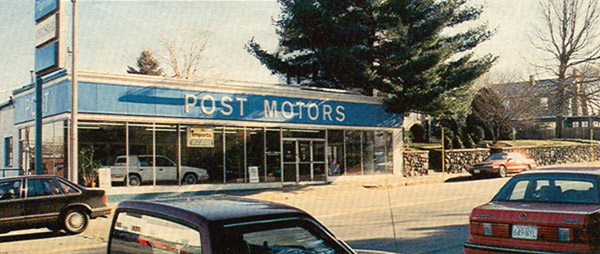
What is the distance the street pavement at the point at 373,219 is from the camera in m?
10.7

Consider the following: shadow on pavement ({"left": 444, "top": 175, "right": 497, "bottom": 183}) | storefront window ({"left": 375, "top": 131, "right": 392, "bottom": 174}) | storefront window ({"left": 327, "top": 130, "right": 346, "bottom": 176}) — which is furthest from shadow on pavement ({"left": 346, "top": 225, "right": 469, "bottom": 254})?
shadow on pavement ({"left": 444, "top": 175, "right": 497, "bottom": 183})

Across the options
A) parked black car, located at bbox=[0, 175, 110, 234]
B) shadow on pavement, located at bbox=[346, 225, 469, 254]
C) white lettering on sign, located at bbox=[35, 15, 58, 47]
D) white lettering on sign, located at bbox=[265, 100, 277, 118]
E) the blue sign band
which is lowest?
shadow on pavement, located at bbox=[346, 225, 469, 254]

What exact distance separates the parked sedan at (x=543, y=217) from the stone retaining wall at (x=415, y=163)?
21298mm

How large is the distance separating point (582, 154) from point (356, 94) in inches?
1118

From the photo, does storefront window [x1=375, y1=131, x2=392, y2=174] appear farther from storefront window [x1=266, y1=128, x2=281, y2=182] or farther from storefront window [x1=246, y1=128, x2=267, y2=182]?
storefront window [x1=246, y1=128, x2=267, y2=182]

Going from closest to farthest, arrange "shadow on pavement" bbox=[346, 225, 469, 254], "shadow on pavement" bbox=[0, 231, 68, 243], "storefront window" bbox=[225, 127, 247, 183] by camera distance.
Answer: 1. "shadow on pavement" bbox=[346, 225, 469, 254]
2. "shadow on pavement" bbox=[0, 231, 68, 243]
3. "storefront window" bbox=[225, 127, 247, 183]

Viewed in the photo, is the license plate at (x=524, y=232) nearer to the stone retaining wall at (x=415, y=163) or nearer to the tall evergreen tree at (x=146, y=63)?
the stone retaining wall at (x=415, y=163)

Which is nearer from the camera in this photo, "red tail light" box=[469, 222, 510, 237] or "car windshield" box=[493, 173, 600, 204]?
"red tail light" box=[469, 222, 510, 237]

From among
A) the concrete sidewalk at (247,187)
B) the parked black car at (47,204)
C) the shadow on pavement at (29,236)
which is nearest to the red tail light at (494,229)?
the concrete sidewalk at (247,187)

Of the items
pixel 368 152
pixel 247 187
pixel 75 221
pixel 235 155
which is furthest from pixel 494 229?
pixel 368 152

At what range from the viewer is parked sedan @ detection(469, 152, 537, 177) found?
2991cm

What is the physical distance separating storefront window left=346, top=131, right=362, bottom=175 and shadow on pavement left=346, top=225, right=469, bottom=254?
49.6 feet

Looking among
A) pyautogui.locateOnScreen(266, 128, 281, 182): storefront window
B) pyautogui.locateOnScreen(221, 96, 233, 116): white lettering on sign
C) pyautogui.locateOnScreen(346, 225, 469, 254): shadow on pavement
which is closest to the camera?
pyautogui.locateOnScreen(346, 225, 469, 254): shadow on pavement

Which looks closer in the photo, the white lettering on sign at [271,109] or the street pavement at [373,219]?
the street pavement at [373,219]
